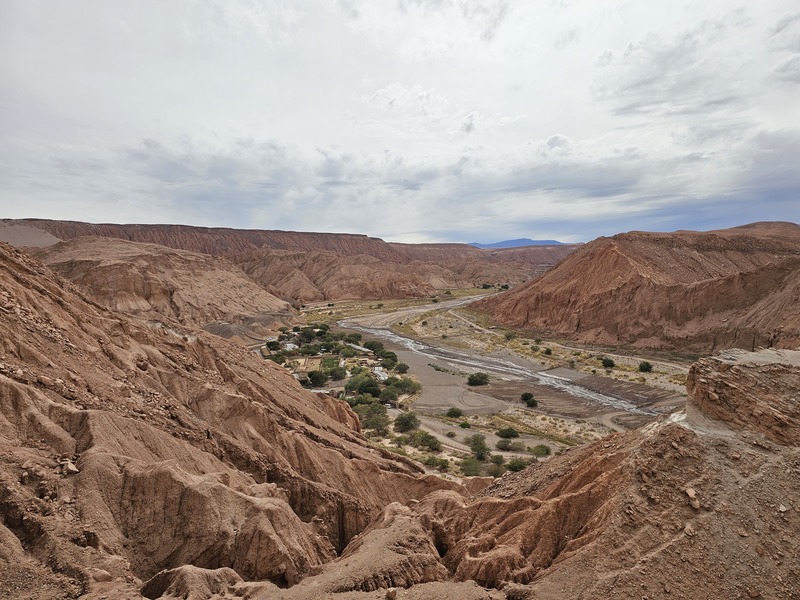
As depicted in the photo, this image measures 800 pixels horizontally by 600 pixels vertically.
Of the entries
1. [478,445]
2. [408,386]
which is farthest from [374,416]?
[408,386]

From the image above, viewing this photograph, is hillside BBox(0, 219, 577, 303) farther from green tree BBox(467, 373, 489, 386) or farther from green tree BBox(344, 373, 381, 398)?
green tree BBox(467, 373, 489, 386)

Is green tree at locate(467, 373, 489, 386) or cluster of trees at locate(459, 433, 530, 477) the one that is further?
green tree at locate(467, 373, 489, 386)

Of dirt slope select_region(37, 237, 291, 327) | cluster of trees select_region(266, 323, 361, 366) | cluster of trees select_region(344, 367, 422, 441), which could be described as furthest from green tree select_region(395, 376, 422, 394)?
dirt slope select_region(37, 237, 291, 327)

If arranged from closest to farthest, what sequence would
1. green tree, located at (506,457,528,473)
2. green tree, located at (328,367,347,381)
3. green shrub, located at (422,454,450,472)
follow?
green tree, located at (506,457,528,473), green shrub, located at (422,454,450,472), green tree, located at (328,367,347,381)

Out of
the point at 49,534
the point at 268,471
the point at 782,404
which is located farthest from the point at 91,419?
the point at 782,404

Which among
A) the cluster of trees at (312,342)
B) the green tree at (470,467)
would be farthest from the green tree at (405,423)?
the cluster of trees at (312,342)

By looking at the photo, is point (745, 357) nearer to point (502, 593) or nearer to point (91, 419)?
point (502, 593)

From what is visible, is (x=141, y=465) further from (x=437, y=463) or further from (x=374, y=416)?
(x=374, y=416)
